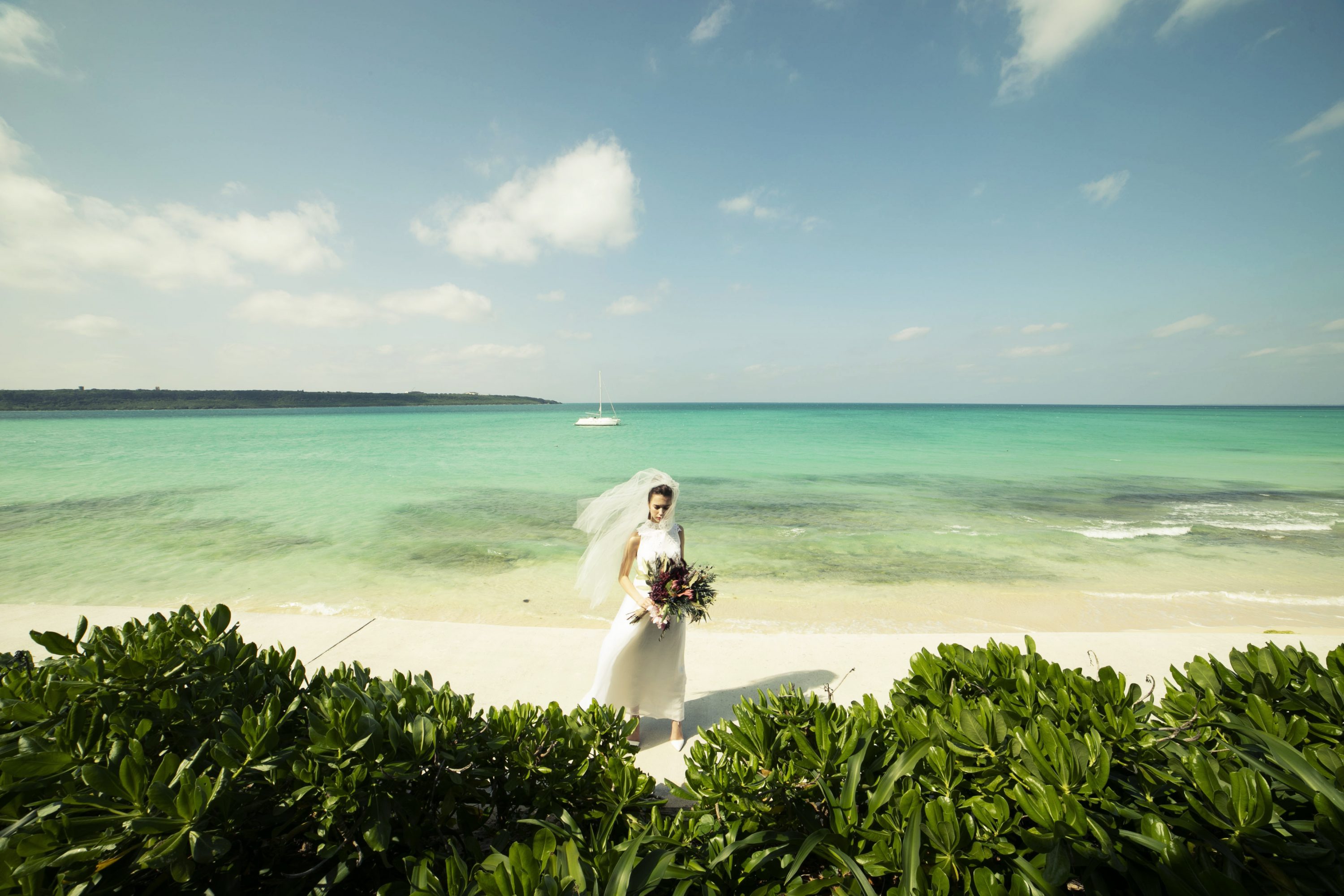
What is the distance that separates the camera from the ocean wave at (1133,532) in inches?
446

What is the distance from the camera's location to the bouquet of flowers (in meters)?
3.66

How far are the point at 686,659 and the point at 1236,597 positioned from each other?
27.8ft

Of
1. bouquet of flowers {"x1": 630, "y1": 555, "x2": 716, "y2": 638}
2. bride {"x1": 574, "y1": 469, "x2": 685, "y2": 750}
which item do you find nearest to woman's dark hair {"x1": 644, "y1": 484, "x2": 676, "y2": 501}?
bride {"x1": 574, "y1": 469, "x2": 685, "y2": 750}

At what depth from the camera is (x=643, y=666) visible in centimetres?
400

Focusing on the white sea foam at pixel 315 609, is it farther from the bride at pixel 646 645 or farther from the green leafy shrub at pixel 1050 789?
→ the green leafy shrub at pixel 1050 789

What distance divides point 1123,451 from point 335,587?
40994 millimetres

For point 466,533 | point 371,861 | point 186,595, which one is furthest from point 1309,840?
point 466,533

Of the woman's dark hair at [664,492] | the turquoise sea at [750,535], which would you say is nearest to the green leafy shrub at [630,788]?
the woman's dark hair at [664,492]

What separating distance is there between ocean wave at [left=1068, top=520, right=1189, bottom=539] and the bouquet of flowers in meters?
11.7

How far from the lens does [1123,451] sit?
31.7m

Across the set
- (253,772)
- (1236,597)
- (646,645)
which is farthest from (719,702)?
(1236,597)

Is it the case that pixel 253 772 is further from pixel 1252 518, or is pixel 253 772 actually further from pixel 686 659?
pixel 1252 518

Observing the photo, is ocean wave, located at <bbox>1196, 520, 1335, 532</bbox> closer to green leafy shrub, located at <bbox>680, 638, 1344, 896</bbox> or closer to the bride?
green leafy shrub, located at <bbox>680, 638, 1344, 896</bbox>

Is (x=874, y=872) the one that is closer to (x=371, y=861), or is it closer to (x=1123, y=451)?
(x=371, y=861)
